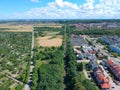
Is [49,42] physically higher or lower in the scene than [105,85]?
lower

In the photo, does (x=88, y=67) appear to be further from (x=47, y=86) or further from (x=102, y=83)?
(x=47, y=86)

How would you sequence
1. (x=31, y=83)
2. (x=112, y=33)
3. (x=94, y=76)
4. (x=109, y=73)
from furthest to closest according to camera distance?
(x=112, y=33) → (x=109, y=73) → (x=94, y=76) → (x=31, y=83)

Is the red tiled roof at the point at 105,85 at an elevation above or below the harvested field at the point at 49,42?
above

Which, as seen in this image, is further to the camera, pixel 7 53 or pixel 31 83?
pixel 7 53

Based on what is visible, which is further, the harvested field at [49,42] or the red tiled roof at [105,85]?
the harvested field at [49,42]

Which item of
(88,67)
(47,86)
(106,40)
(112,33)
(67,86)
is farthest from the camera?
(112,33)

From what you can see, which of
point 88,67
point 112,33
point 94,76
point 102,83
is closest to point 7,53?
point 88,67

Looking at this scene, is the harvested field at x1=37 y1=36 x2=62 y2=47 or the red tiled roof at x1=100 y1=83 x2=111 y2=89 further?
the harvested field at x1=37 y1=36 x2=62 y2=47

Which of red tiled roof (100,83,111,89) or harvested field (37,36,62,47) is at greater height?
red tiled roof (100,83,111,89)

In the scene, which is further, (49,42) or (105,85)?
(49,42)
